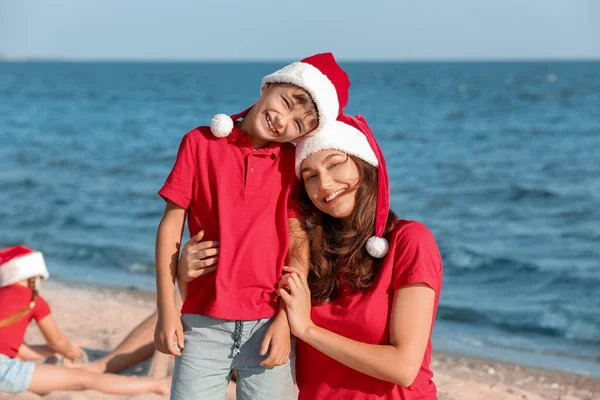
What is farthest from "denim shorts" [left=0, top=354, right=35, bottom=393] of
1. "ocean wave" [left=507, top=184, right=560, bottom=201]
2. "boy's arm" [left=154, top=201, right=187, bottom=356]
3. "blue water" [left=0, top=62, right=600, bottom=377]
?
"ocean wave" [left=507, top=184, right=560, bottom=201]

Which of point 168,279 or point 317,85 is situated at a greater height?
point 317,85

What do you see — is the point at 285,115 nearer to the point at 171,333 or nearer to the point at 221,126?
the point at 221,126

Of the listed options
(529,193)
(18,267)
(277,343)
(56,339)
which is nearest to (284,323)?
(277,343)

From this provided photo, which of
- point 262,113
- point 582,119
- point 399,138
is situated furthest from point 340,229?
point 582,119

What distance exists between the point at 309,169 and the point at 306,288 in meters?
0.43

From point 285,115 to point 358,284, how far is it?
67 cm

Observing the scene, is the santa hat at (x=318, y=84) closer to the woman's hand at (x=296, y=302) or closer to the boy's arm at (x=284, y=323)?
the boy's arm at (x=284, y=323)

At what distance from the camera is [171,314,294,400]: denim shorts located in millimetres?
2865

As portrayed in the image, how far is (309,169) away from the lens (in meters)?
2.88

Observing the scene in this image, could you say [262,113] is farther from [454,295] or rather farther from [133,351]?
[454,295]

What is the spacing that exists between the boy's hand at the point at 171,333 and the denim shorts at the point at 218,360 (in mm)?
37

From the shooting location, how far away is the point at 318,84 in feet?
Answer: 9.42

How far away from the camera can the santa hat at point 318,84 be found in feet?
9.39

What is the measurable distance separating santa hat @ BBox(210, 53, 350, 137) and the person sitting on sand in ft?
7.99
